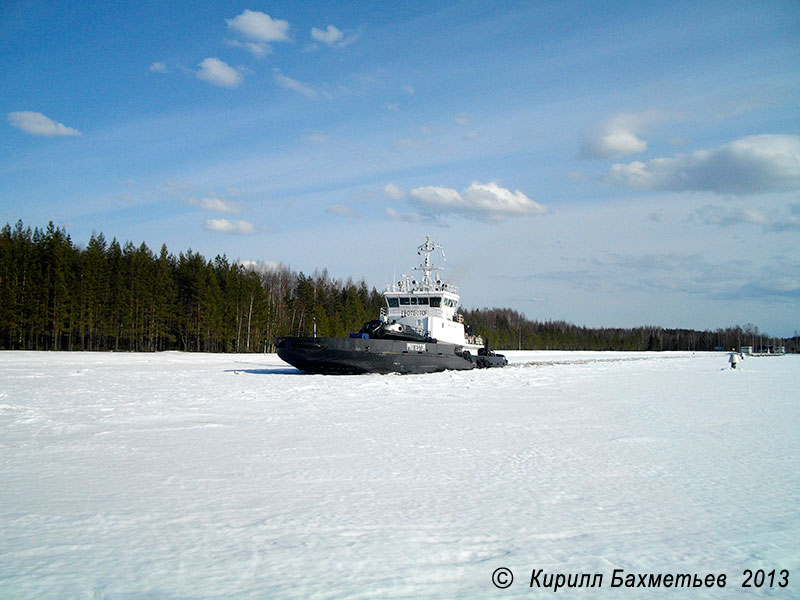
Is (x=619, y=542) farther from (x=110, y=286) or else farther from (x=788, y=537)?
(x=110, y=286)

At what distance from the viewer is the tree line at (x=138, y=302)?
45938 mm

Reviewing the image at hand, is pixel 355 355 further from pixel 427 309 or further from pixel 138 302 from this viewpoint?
pixel 138 302

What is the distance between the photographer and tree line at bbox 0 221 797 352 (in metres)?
45.9

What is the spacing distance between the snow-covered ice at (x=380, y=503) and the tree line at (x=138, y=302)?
42531 millimetres

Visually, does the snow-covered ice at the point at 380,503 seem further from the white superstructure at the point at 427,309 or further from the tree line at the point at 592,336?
the tree line at the point at 592,336

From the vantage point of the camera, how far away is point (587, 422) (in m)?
10.7

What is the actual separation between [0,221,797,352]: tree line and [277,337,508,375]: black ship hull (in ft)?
110

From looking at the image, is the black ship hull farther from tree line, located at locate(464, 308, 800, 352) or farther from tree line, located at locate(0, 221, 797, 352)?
tree line, located at locate(464, 308, 800, 352)

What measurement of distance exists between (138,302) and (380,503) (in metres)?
53.0
